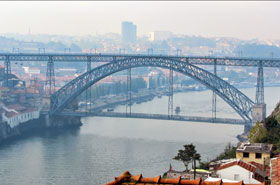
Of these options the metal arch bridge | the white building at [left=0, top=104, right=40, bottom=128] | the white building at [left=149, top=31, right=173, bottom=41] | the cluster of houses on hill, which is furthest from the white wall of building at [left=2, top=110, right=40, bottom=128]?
the white building at [left=149, top=31, right=173, bottom=41]

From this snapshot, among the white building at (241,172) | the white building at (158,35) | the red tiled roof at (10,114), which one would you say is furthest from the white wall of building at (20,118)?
the white building at (158,35)

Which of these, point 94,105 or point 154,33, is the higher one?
point 154,33

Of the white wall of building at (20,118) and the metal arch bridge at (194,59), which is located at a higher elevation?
the metal arch bridge at (194,59)

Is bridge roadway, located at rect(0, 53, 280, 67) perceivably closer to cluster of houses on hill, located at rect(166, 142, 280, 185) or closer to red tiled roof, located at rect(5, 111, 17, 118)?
red tiled roof, located at rect(5, 111, 17, 118)

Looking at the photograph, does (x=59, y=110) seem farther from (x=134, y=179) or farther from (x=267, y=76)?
(x=267, y=76)

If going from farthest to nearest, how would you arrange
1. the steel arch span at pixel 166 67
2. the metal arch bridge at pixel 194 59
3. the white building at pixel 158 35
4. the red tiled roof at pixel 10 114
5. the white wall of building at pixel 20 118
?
the white building at pixel 158 35
the red tiled roof at pixel 10 114
the white wall of building at pixel 20 118
the steel arch span at pixel 166 67
the metal arch bridge at pixel 194 59

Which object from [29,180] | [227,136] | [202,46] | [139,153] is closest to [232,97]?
[227,136]

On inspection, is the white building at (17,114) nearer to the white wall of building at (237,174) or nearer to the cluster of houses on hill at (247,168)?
the cluster of houses on hill at (247,168)
